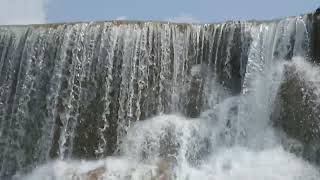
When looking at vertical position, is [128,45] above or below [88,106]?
above

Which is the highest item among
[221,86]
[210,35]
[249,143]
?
[210,35]

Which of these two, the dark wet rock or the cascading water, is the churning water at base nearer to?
the cascading water

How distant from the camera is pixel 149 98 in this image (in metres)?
18.5

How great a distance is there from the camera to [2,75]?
2002 centimetres

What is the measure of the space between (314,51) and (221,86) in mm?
2368

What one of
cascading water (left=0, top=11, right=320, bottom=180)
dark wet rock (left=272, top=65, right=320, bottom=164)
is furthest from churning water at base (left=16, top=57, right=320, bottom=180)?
dark wet rock (left=272, top=65, right=320, bottom=164)

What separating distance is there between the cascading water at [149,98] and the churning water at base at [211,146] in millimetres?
25

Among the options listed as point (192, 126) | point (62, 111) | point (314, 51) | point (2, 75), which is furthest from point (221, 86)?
point (2, 75)

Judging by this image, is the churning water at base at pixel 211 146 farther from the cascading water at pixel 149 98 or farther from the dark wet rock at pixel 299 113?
the dark wet rock at pixel 299 113

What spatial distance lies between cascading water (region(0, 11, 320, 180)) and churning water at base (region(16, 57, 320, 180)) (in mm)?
25

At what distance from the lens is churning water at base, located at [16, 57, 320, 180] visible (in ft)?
54.6

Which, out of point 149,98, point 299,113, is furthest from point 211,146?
point 299,113

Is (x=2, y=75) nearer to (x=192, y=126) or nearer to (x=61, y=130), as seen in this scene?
(x=61, y=130)

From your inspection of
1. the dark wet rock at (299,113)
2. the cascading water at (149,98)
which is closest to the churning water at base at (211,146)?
the cascading water at (149,98)
